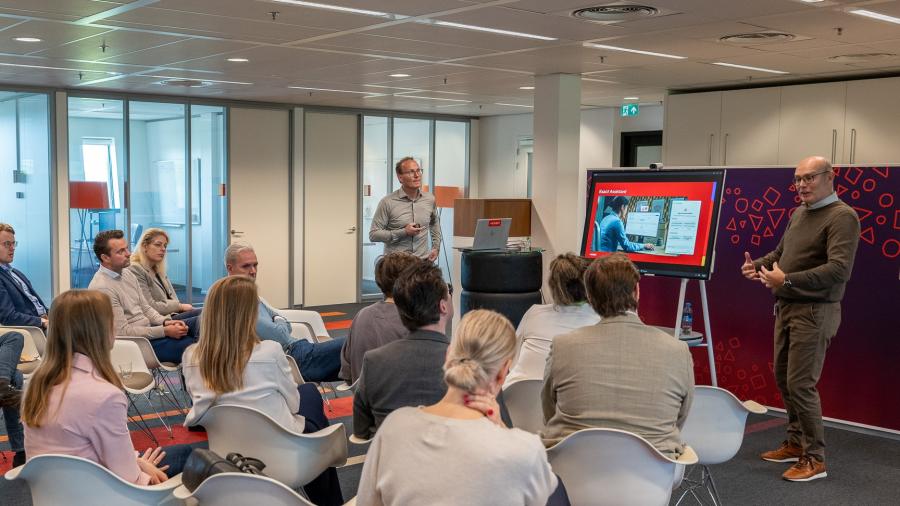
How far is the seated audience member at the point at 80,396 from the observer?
9.26ft

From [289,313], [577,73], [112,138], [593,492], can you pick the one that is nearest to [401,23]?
[289,313]

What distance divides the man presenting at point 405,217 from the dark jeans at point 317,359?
213cm

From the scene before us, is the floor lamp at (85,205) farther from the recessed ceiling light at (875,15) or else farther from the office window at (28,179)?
the recessed ceiling light at (875,15)

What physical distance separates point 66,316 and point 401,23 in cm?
345

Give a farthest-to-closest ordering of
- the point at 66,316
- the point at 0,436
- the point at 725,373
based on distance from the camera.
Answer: the point at 725,373 → the point at 0,436 → the point at 66,316

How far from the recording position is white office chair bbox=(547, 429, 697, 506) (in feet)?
9.51

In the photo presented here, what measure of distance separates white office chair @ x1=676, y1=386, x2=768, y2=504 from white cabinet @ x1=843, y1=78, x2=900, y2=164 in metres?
5.76

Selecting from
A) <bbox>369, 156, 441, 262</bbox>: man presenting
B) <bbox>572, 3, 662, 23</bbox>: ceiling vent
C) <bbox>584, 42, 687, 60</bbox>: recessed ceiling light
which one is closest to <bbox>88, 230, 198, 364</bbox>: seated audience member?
<bbox>369, 156, 441, 262</bbox>: man presenting

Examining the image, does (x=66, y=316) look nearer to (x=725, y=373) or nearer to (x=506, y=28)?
(x=506, y=28)

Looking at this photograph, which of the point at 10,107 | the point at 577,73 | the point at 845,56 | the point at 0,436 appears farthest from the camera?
the point at 10,107

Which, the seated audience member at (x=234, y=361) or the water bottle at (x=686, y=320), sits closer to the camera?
the seated audience member at (x=234, y=361)

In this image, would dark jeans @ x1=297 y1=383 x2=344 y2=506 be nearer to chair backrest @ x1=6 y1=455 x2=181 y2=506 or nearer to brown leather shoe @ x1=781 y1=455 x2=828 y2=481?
chair backrest @ x1=6 y1=455 x2=181 y2=506

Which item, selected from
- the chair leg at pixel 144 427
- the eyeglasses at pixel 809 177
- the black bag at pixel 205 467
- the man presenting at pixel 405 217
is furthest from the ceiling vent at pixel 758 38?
the black bag at pixel 205 467

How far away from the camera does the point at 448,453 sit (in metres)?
2.01
